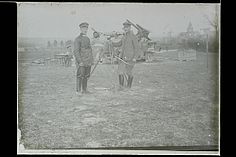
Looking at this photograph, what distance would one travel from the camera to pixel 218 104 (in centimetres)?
135

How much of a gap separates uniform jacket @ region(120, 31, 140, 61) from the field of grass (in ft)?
0.21

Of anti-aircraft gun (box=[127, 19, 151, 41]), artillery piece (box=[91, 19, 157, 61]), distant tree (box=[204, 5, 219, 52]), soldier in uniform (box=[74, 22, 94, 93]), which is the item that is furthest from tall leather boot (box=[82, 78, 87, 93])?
distant tree (box=[204, 5, 219, 52])

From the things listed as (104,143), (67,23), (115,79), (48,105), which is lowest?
(104,143)

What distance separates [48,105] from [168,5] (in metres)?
0.69

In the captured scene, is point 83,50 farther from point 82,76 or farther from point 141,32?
point 141,32

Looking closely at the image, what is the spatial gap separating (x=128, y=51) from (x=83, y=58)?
0.66 ft

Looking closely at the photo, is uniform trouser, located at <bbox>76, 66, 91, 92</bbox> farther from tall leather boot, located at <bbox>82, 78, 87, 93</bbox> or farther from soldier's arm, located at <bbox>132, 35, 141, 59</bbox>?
soldier's arm, located at <bbox>132, 35, 141, 59</bbox>

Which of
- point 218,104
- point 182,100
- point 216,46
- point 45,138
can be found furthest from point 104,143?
point 216,46

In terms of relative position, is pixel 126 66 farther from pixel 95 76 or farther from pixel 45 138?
pixel 45 138

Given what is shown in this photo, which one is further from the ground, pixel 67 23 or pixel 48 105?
pixel 67 23

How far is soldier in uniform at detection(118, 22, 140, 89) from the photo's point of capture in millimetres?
1361

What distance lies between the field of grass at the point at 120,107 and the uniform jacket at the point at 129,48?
0.21ft

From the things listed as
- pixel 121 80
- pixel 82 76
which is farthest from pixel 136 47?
pixel 82 76

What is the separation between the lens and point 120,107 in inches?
53.3
